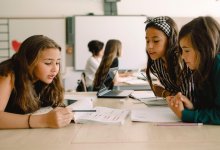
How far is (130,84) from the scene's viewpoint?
10.1ft

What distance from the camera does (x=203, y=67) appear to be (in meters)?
1.23

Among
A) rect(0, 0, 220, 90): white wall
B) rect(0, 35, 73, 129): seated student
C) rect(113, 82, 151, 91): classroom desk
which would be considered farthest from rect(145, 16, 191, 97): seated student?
rect(0, 0, 220, 90): white wall

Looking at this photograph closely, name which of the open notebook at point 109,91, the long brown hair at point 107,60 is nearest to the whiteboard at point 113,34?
the long brown hair at point 107,60

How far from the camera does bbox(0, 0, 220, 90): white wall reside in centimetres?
492

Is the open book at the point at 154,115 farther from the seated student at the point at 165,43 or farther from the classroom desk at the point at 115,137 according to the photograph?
the seated student at the point at 165,43

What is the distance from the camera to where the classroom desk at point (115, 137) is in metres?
0.95

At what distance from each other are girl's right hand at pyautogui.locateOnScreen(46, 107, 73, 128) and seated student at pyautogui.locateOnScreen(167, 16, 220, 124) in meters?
0.47

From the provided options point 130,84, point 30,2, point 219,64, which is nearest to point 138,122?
point 219,64

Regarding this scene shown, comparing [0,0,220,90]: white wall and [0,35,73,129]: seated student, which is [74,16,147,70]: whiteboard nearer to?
[0,0,220,90]: white wall

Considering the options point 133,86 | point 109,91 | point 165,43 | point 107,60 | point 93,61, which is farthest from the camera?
point 93,61

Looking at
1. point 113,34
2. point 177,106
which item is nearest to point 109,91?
point 177,106

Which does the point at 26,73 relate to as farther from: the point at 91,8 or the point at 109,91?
the point at 91,8

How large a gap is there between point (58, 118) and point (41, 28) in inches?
155

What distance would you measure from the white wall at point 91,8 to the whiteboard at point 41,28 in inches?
4.1
